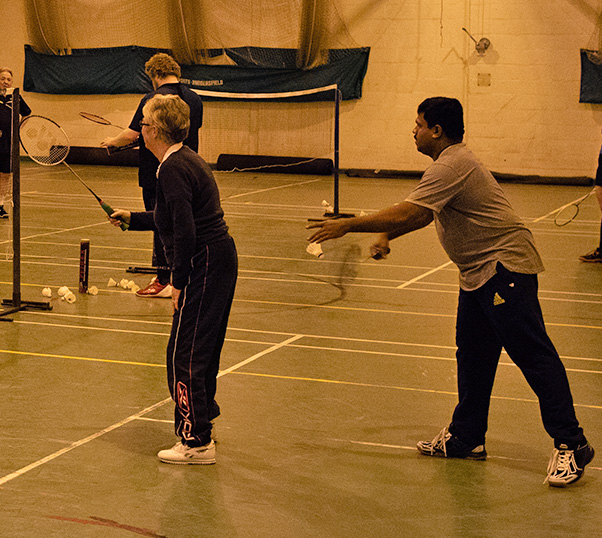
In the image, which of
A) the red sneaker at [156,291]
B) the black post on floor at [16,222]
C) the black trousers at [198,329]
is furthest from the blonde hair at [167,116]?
the red sneaker at [156,291]

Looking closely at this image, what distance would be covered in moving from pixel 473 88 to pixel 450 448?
17404 millimetres

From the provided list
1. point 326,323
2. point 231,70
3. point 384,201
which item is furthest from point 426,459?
point 231,70

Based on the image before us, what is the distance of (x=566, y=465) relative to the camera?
4.41m

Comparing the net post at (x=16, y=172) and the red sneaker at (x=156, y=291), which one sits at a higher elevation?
the net post at (x=16, y=172)

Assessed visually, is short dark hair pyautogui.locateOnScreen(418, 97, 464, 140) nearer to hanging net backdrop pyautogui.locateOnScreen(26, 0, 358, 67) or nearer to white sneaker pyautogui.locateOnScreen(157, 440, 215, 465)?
white sneaker pyautogui.locateOnScreen(157, 440, 215, 465)

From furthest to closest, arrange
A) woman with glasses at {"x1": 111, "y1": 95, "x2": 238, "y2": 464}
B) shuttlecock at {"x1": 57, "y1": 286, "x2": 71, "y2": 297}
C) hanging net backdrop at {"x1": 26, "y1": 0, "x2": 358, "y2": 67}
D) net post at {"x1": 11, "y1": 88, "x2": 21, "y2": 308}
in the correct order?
hanging net backdrop at {"x1": 26, "y1": 0, "x2": 358, "y2": 67} → shuttlecock at {"x1": 57, "y1": 286, "x2": 71, "y2": 297} → net post at {"x1": 11, "y1": 88, "x2": 21, "y2": 308} → woman with glasses at {"x1": 111, "y1": 95, "x2": 238, "y2": 464}

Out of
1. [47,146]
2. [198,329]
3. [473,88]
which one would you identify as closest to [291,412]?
[198,329]

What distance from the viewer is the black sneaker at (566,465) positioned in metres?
4.41

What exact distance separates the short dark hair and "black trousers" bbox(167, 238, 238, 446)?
112 centimetres

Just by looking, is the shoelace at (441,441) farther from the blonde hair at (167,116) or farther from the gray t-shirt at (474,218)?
the blonde hair at (167,116)

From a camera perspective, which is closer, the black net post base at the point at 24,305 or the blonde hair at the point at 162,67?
the black net post base at the point at 24,305

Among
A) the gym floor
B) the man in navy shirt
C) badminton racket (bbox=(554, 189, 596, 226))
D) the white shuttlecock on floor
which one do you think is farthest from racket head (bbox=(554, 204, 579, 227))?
the white shuttlecock on floor

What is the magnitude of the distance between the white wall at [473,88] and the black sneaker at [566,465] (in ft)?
56.2

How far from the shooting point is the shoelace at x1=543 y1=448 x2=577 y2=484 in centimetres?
441
